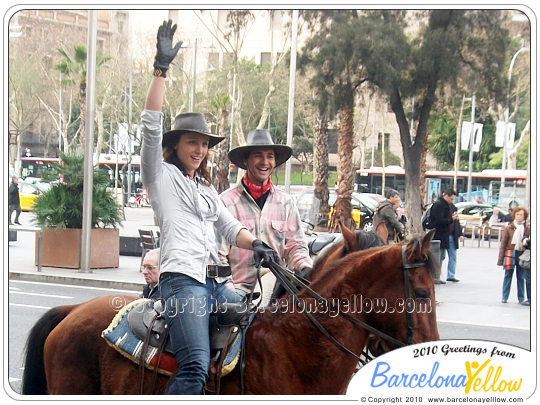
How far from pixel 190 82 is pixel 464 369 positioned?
172cm

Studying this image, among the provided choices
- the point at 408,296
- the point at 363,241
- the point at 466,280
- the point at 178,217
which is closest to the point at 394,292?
the point at 408,296

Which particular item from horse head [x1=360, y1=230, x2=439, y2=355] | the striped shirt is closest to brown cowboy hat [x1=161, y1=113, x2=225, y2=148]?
the striped shirt

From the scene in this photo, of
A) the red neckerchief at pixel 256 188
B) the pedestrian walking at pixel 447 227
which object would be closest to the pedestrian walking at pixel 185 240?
the red neckerchief at pixel 256 188

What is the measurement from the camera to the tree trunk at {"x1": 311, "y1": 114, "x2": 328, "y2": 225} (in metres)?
3.45

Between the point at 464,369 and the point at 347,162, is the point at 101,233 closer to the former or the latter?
the point at 347,162

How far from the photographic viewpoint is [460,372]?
335cm

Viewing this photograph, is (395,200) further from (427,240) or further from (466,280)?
(466,280)

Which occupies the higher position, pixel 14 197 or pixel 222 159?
pixel 222 159

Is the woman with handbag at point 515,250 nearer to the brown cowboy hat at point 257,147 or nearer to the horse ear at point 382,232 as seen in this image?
the horse ear at point 382,232

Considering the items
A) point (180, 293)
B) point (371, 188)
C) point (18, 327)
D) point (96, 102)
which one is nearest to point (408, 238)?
point (371, 188)

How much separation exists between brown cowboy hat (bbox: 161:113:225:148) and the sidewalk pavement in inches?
13.5

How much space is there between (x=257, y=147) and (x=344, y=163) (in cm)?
40

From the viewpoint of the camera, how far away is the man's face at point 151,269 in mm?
→ 3836

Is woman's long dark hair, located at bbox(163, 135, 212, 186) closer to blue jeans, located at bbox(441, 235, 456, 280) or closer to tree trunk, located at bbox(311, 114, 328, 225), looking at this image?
tree trunk, located at bbox(311, 114, 328, 225)
